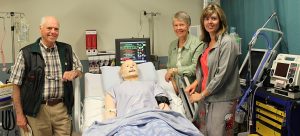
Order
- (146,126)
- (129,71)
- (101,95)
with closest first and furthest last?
(146,126)
(129,71)
(101,95)

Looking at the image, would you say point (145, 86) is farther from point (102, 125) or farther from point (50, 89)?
point (50, 89)

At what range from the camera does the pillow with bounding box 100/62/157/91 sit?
293cm

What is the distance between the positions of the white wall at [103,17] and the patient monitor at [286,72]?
177 cm

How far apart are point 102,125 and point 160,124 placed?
454mm

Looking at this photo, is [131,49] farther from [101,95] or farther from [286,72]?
[286,72]

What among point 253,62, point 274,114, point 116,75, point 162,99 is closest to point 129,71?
point 116,75

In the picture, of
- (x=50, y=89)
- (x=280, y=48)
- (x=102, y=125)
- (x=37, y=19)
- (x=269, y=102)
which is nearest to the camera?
(x=102, y=125)

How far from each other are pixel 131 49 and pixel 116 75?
2.33 ft

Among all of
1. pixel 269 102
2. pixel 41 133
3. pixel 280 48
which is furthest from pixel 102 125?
pixel 280 48

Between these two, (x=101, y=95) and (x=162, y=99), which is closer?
(x=162, y=99)

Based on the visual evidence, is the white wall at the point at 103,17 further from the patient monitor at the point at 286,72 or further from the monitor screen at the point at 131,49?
the patient monitor at the point at 286,72

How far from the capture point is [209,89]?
2.21m

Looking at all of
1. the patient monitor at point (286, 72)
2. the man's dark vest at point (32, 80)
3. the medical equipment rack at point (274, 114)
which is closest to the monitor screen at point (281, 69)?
the patient monitor at point (286, 72)

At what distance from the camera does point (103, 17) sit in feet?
13.8
